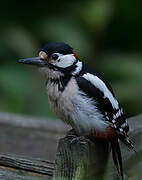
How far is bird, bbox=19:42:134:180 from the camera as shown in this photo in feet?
9.58

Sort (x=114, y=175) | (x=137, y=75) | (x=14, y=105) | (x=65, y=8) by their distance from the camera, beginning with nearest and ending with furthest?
1. (x=114, y=175)
2. (x=14, y=105)
3. (x=137, y=75)
4. (x=65, y=8)

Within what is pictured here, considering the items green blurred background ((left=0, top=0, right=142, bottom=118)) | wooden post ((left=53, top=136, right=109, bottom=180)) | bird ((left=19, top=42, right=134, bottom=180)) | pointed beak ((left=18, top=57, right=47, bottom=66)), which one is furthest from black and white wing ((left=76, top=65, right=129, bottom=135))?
green blurred background ((left=0, top=0, right=142, bottom=118))

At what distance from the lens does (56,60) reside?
120 inches

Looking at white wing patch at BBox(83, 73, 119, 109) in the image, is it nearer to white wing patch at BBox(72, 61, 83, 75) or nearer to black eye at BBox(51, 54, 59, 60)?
white wing patch at BBox(72, 61, 83, 75)

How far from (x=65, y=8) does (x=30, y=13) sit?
0.45m

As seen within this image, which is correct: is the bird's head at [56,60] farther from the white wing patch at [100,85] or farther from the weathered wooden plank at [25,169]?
the weathered wooden plank at [25,169]

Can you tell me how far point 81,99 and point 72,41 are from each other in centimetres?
347

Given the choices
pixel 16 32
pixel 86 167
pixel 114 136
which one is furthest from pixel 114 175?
pixel 16 32

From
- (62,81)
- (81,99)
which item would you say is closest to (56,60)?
(62,81)

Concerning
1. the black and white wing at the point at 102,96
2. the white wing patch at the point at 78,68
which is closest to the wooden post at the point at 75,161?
the black and white wing at the point at 102,96

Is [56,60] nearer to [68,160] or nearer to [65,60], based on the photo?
[65,60]

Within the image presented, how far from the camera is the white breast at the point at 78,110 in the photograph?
2.92m

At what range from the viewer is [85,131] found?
9.70 feet

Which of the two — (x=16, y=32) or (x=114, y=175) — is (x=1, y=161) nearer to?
(x=114, y=175)
